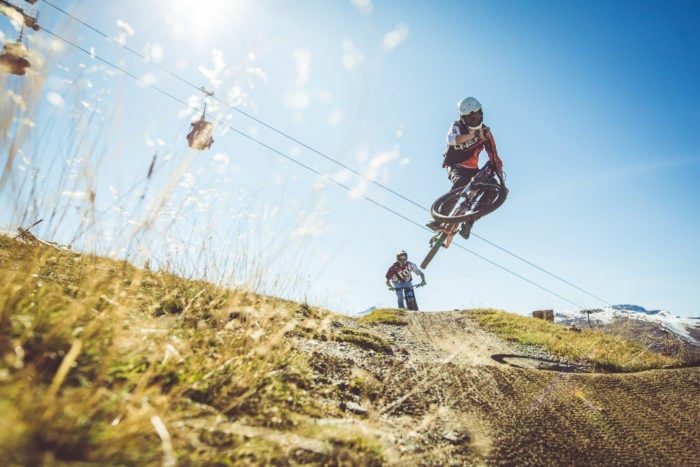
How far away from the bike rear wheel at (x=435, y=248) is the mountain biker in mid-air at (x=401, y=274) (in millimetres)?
4501

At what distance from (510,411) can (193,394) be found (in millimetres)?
2010

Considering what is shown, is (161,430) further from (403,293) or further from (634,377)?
(403,293)

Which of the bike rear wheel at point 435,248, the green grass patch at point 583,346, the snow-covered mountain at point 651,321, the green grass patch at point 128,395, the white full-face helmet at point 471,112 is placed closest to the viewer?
the green grass patch at point 128,395

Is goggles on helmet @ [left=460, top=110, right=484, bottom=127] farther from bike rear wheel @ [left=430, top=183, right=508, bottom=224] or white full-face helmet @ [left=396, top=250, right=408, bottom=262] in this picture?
white full-face helmet @ [left=396, top=250, right=408, bottom=262]

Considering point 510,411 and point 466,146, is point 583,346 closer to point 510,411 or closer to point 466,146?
point 466,146

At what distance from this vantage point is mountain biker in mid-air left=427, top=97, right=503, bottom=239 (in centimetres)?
661

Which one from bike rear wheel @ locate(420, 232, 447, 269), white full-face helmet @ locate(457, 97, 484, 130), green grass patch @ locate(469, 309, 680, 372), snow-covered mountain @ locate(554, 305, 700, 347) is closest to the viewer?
green grass patch @ locate(469, 309, 680, 372)

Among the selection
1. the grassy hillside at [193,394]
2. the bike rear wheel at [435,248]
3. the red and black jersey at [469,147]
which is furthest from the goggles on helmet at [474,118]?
the grassy hillside at [193,394]

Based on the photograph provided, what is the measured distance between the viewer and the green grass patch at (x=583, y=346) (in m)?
4.52

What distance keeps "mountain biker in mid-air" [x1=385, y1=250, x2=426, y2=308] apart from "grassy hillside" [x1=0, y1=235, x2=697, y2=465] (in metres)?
9.80

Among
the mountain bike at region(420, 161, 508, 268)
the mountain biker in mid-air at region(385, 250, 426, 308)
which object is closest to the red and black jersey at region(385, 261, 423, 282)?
the mountain biker in mid-air at region(385, 250, 426, 308)

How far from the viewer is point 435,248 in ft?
26.3

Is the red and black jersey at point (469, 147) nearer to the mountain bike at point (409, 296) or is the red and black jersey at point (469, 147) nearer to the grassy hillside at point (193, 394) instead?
Result: the grassy hillside at point (193, 394)

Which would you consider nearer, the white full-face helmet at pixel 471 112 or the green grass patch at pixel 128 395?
the green grass patch at pixel 128 395
